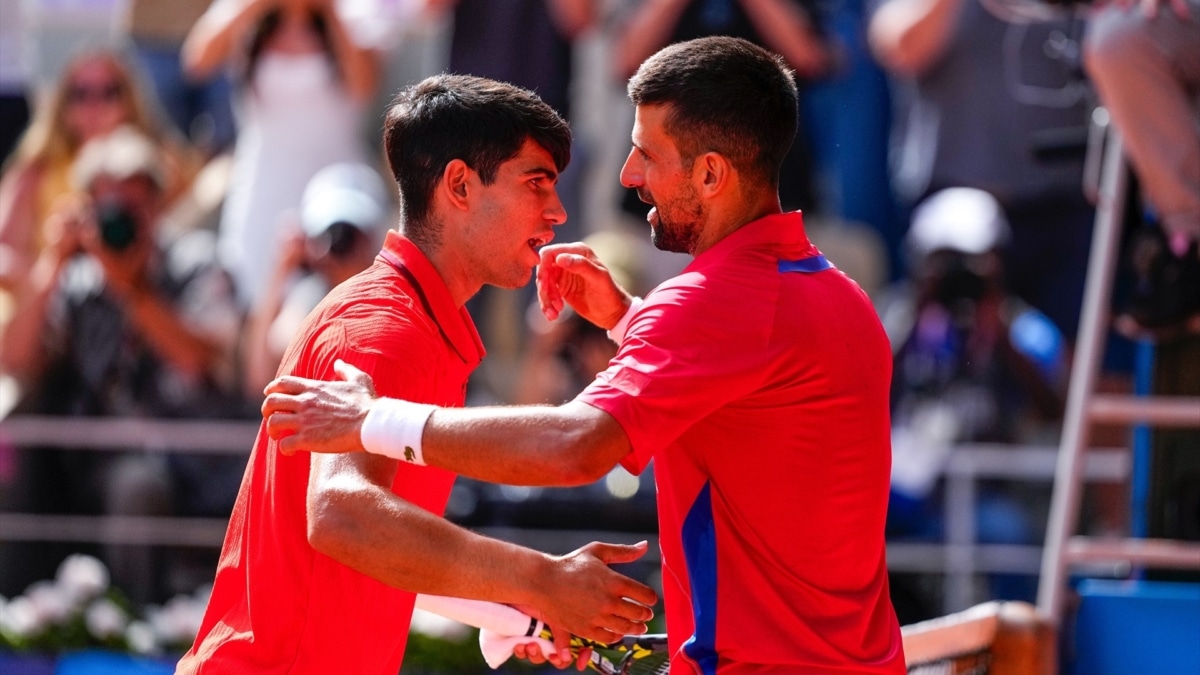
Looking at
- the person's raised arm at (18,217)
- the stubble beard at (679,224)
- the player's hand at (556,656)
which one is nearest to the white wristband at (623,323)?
the stubble beard at (679,224)

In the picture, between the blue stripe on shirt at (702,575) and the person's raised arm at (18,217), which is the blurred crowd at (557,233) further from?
the blue stripe on shirt at (702,575)

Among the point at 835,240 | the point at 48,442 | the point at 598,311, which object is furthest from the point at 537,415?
the point at 48,442

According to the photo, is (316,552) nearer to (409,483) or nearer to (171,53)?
(409,483)

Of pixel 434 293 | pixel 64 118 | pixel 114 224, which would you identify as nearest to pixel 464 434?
pixel 434 293

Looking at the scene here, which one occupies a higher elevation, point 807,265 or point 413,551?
point 807,265

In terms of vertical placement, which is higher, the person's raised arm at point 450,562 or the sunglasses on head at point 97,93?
the sunglasses on head at point 97,93

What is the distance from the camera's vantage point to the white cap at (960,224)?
7539 mm

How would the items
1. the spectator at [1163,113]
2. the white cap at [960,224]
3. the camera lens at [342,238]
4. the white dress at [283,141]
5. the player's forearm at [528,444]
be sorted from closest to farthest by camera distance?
the player's forearm at [528,444]
the spectator at [1163,113]
the white cap at [960,224]
the camera lens at [342,238]
the white dress at [283,141]

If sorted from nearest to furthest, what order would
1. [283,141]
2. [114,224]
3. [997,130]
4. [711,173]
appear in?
[711,173], [997,130], [114,224], [283,141]

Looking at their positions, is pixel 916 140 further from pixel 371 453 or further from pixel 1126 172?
pixel 371 453

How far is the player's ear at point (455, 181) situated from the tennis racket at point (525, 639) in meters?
0.92

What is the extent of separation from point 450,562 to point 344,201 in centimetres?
528

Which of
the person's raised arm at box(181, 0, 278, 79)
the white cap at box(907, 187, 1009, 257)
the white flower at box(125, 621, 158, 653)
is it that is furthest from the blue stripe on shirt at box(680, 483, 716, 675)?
the person's raised arm at box(181, 0, 278, 79)

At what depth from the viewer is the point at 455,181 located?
3627 mm
